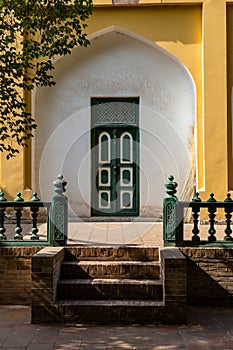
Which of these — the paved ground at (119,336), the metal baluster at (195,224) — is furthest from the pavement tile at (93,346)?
the metal baluster at (195,224)

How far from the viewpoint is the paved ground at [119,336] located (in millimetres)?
3996

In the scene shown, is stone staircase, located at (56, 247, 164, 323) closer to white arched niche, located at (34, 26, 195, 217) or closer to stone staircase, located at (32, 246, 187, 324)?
stone staircase, located at (32, 246, 187, 324)

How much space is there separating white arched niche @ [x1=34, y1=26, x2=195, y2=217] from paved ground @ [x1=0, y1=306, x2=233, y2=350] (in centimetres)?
450

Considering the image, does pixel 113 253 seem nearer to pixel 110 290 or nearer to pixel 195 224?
pixel 110 290

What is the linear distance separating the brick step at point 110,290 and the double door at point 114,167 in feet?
13.8

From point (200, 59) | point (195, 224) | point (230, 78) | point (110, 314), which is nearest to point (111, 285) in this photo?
point (110, 314)

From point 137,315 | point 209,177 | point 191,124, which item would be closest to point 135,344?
point 137,315

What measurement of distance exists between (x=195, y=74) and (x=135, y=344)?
20.4 ft

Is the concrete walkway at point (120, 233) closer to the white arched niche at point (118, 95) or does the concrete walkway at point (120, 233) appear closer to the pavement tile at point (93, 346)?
the white arched niche at point (118, 95)

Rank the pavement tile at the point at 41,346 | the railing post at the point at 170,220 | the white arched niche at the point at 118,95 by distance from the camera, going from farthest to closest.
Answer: the white arched niche at the point at 118,95
the railing post at the point at 170,220
the pavement tile at the point at 41,346

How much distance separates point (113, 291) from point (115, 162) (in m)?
4.57

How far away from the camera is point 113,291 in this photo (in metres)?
4.98

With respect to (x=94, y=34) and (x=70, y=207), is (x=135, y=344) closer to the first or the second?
(x=70, y=207)

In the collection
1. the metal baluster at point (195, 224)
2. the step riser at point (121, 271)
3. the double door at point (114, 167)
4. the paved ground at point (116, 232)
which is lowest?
the step riser at point (121, 271)
